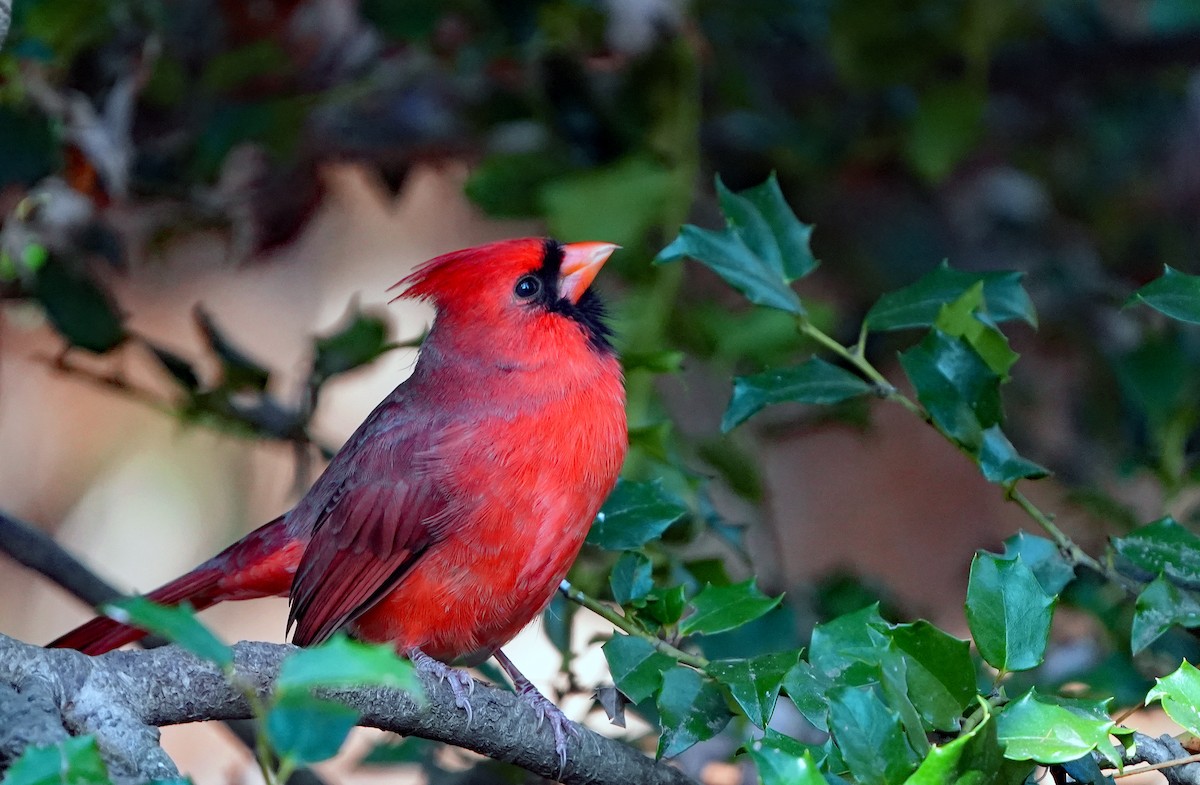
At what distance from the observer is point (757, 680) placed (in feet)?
4.20

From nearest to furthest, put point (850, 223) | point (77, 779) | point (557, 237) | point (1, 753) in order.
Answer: point (77, 779) → point (1, 753) → point (557, 237) → point (850, 223)

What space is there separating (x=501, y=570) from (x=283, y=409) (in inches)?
27.5

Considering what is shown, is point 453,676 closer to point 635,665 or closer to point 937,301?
point 635,665

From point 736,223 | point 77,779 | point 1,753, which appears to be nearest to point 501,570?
point 736,223

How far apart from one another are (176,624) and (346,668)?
12 centimetres

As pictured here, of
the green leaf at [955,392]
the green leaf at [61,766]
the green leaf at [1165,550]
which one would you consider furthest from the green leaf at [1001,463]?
the green leaf at [61,766]

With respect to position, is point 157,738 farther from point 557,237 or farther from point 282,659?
point 557,237

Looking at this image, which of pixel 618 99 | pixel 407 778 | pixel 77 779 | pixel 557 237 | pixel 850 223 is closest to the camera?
pixel 77 779

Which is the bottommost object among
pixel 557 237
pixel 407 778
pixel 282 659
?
pixel 407 778

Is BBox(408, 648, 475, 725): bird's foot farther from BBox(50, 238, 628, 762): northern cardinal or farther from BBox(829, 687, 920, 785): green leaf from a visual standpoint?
BBox(829, 687, 920, 785): green leaf

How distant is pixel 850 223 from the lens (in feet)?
11.2

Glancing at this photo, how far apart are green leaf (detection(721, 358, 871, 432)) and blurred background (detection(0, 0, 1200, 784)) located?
0.76 ft

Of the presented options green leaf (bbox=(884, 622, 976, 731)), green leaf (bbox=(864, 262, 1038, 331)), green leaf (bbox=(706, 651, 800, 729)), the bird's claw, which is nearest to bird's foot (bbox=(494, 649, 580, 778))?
the bird's claw

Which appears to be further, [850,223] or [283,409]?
[850,223]
